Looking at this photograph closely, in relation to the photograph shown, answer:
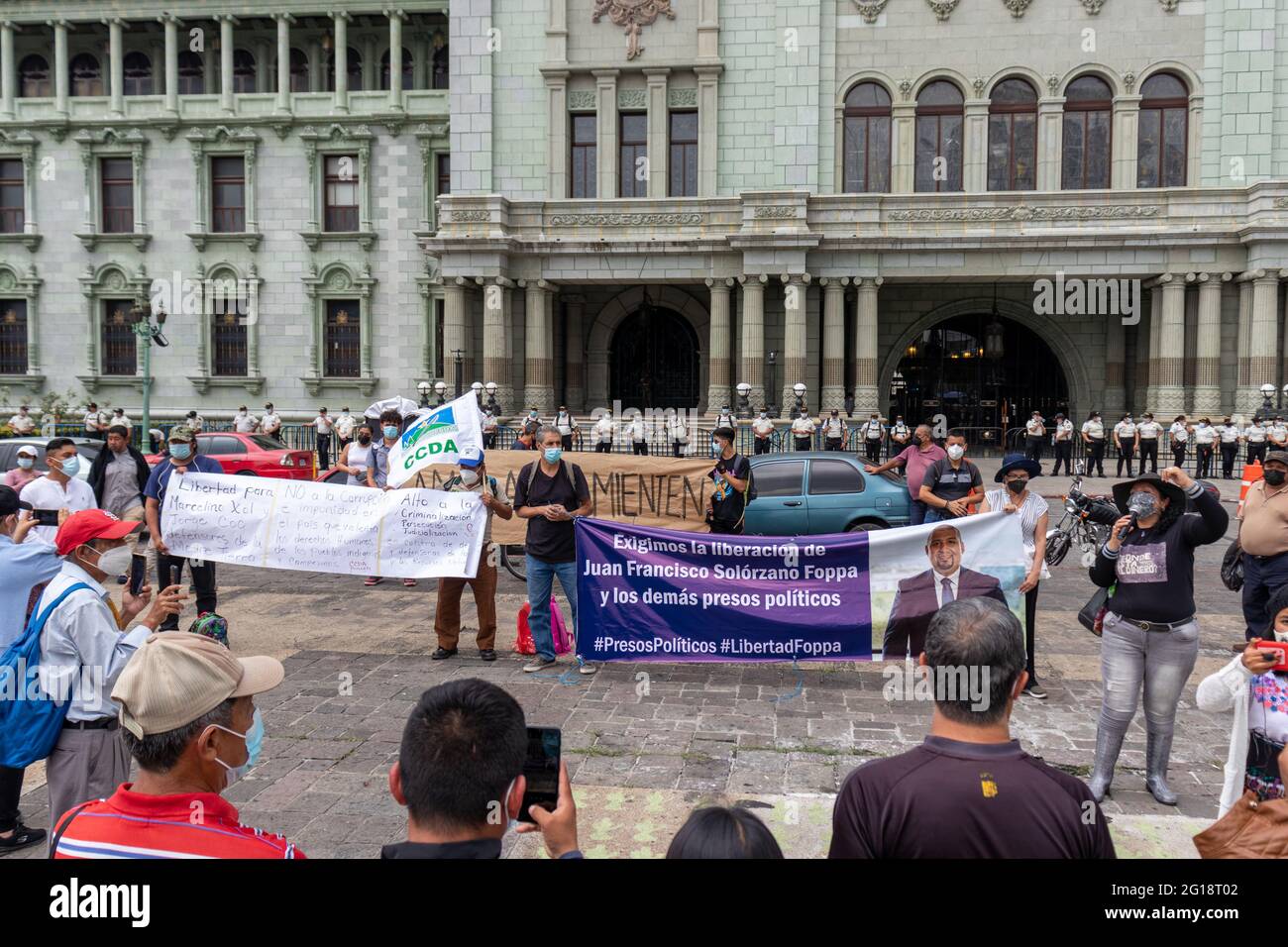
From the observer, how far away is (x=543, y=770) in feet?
8.41

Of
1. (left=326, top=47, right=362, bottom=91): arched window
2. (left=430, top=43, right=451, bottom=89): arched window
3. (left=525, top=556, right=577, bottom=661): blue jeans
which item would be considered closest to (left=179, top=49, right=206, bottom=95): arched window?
(left=326, top=47, right=362, bottom=91): arched window

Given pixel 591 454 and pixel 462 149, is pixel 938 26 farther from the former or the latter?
pixel 591 454

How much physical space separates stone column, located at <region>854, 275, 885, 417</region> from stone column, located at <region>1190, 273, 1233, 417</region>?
9485 mm

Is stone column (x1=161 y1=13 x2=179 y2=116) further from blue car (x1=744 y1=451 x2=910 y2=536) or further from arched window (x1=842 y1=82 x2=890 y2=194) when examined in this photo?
blue car (x1=744 y1=451 x2=910 y2=536)

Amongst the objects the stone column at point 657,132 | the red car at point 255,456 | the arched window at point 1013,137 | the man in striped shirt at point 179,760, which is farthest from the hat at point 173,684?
the arched window at point 1013,137

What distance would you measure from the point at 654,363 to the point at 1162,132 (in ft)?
58.0

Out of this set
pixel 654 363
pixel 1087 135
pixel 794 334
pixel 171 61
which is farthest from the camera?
pixel 171 61

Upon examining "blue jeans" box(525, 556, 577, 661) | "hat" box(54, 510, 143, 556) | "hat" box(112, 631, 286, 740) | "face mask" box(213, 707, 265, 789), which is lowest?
"blue jeans" box(525, 556, 577, 661)

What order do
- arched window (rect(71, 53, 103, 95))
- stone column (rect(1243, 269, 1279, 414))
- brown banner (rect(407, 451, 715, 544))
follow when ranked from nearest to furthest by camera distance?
1. brown banner (rect(407, 451, 715, 544))
2. stone column (rect(1243, 269, 1279, 414))
3. arched window (rect(71, 53, 103, 95))

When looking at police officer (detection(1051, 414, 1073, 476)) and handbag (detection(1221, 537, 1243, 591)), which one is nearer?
handbag (detection(1221, 537, 1243, 591))

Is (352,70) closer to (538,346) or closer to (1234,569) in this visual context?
(538,346)

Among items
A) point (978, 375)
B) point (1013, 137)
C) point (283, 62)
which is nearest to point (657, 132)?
point (1013, 137)

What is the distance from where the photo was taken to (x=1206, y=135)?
2939cm

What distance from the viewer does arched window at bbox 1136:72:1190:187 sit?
1181 inches
